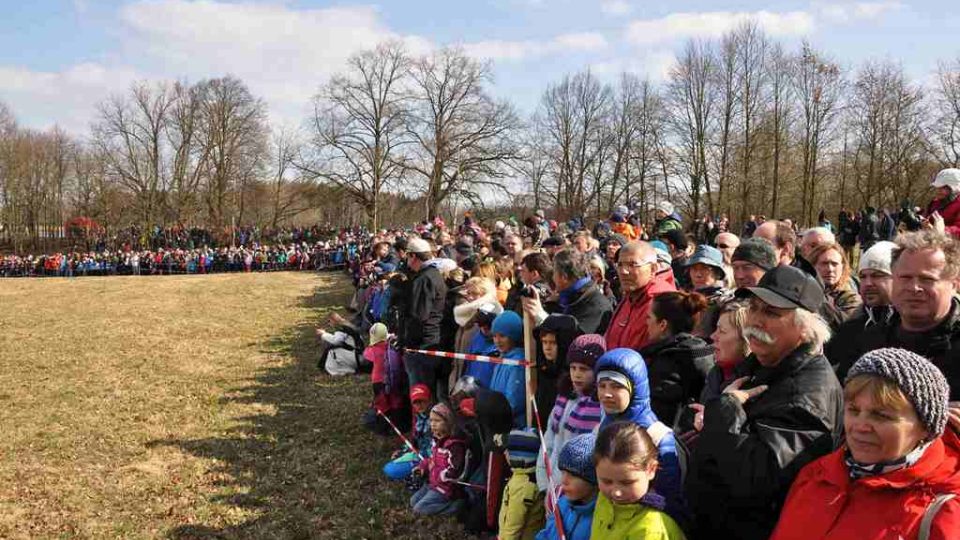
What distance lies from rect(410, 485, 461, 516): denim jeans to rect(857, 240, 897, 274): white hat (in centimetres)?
334

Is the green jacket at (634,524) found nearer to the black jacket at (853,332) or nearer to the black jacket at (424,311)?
the black jacket at (853,332)

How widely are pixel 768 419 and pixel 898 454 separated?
0.54m

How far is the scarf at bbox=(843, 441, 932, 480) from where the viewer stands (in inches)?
77.7

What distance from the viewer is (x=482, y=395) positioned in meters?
5.03

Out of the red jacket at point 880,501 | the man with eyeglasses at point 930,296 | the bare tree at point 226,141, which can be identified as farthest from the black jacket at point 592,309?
the bare tree at point 226,141

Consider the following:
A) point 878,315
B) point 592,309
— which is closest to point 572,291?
point 592,309

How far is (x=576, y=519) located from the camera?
344 cm

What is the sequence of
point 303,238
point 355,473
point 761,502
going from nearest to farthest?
point 761,502
point 355,473
point 303,238

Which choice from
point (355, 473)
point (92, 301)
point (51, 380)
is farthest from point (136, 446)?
point (92, 301)

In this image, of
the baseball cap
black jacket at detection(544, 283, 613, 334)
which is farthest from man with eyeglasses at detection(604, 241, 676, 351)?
the baseball cap

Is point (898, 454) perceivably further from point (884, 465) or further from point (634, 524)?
point (634, 524)

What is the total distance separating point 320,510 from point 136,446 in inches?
117

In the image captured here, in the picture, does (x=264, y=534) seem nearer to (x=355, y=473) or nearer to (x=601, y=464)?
(x=355, y=473)

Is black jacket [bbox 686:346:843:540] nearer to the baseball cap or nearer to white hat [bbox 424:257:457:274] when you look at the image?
the baseball cap
